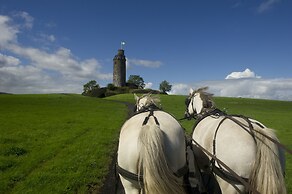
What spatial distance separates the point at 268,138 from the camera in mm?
4684

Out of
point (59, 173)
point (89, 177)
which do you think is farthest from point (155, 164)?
point (59, 173)

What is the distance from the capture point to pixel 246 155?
4773 mm

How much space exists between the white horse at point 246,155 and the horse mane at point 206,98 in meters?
1.83

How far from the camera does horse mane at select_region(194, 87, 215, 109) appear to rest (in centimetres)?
745

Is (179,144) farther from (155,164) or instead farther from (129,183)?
(129,183)

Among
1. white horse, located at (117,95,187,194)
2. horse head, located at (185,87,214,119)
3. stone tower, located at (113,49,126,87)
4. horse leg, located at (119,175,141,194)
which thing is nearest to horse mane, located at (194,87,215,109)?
horse head, located at (185,87,214,119)

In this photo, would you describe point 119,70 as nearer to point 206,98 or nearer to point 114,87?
point 114,87

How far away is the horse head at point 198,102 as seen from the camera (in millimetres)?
7520

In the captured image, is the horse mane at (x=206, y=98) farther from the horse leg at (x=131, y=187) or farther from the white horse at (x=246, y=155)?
the horse leg at (x=131, y=187)

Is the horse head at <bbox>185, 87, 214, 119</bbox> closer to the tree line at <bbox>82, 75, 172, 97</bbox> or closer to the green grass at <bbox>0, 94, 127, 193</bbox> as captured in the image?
the green grass at <bbox>0, 94, 127, 193</bbox>

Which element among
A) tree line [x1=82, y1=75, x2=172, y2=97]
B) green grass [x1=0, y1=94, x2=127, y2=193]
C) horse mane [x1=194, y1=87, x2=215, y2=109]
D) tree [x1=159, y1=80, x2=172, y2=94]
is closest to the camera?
horse mane [x1=194, y1=87, x2=215, y2=109]

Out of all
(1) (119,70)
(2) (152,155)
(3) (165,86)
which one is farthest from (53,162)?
(3) (165,86)

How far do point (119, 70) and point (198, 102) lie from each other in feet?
347

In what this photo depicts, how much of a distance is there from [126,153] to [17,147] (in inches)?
421
